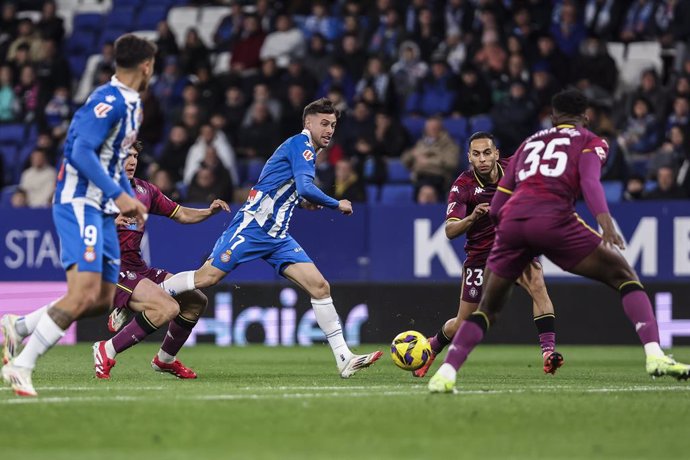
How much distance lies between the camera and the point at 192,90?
21188 millimetres

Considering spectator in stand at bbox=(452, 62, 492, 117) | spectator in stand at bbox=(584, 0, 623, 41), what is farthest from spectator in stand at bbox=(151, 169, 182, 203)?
spectator in stand at bbox=(584, 0, 623, 41)

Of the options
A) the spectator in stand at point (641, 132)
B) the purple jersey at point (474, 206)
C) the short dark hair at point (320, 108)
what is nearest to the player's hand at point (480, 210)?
the purple jersey at point (474, 206)

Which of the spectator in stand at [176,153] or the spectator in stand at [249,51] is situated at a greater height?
the spectator in stand at [249,51]

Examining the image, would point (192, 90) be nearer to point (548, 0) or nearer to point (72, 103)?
point (72, 103)

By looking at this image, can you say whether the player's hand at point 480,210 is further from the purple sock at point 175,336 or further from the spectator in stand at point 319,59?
the spectator in stand at point 319,59

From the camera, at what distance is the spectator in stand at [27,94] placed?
22.8 meters

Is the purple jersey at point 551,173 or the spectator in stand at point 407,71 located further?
the spectator in stand at point 407,71

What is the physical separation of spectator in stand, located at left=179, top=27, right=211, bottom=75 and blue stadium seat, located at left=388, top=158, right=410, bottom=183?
4.67 metres

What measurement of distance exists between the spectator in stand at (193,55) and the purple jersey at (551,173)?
46.2 ft

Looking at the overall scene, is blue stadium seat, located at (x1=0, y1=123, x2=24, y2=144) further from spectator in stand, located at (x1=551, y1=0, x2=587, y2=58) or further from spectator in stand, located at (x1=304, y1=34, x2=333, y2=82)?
spectator in stand, located at (x1=551, y1=0, x2=587, y2=58)

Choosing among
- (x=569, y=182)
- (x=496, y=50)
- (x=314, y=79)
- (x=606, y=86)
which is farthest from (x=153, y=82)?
(x=569, y=182)

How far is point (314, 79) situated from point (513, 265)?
12578mm

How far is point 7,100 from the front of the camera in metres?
22.9

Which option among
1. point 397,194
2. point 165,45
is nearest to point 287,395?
point 397,194
